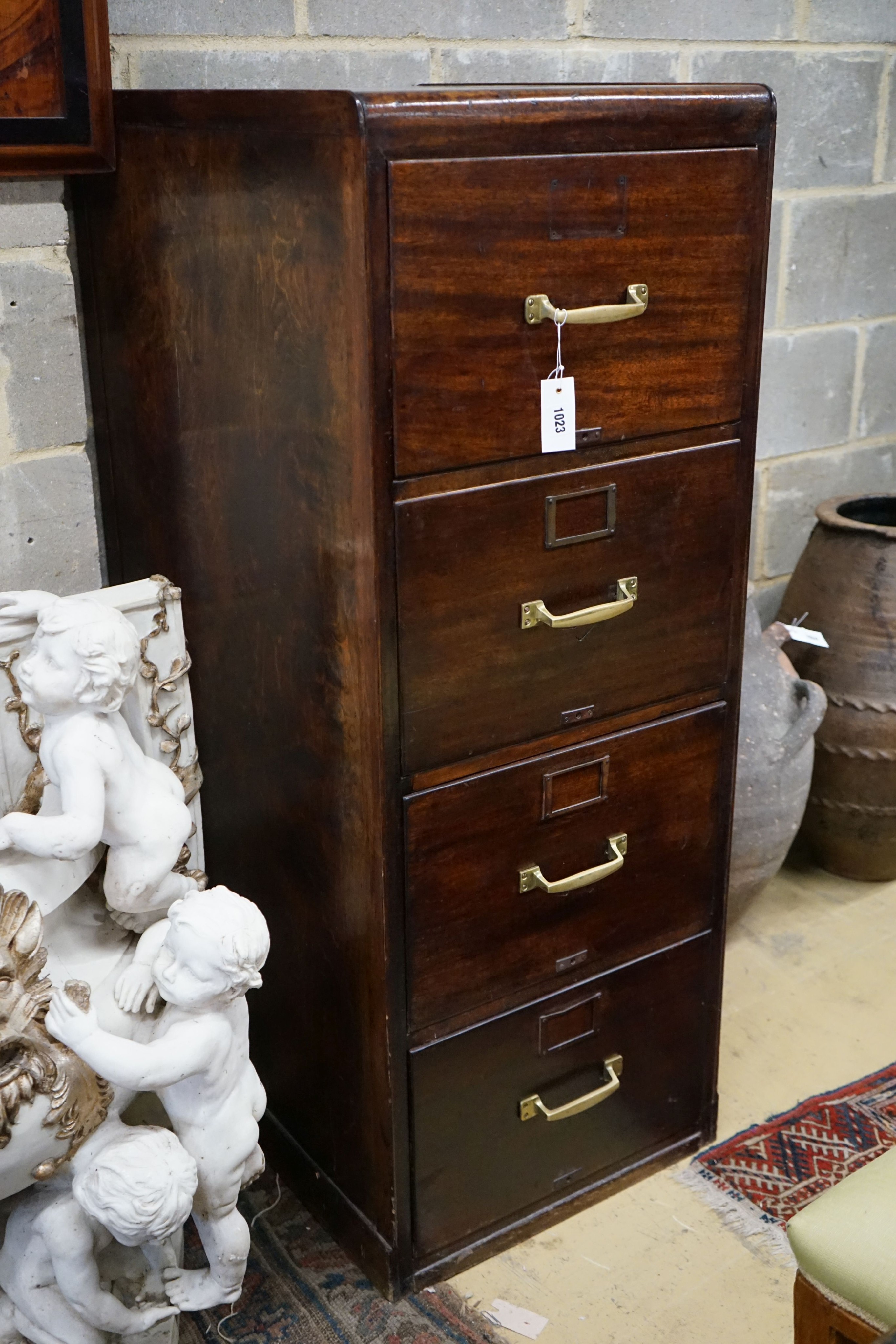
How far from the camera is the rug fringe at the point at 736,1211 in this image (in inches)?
70.9

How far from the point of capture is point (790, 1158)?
1.94 metres

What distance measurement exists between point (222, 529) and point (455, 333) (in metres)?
0.40

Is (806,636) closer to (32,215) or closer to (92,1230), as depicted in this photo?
(32,215)

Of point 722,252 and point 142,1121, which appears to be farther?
point 142,1121

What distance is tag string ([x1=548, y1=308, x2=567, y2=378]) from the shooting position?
4.67 feet

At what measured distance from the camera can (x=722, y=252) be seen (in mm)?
1550

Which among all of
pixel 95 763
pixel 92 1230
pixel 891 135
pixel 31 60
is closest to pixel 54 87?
pixel 31 60

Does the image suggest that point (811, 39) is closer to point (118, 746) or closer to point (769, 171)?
point (769, 171)

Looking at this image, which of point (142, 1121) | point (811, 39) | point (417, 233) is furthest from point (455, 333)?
point (811, 39)

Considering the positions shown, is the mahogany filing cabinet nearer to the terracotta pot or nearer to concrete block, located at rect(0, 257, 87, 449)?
concrete block, located at rect(0, 257, 87, 449)

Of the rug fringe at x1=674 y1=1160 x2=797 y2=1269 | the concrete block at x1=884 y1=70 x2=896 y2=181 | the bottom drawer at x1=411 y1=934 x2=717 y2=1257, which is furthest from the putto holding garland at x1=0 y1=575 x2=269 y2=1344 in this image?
the concrete block at x1=884 y1=70 x2=896 y2=181

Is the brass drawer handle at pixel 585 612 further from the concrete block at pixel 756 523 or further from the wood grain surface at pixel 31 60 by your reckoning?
the concrete block at pixel 756 523

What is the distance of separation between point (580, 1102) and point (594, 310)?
972 millimetres

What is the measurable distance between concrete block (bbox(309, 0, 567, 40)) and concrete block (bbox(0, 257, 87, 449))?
532 mm
